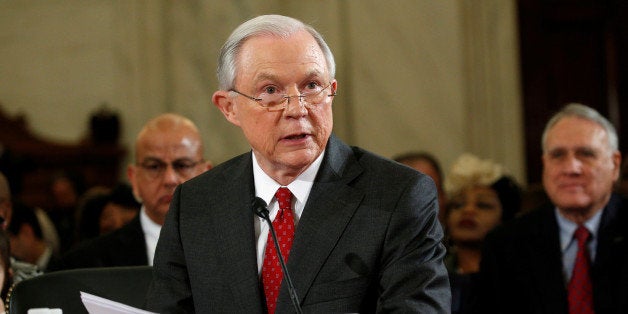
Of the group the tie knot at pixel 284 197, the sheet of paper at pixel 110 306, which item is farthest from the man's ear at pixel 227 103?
the sheet of paper at pixel 110 306

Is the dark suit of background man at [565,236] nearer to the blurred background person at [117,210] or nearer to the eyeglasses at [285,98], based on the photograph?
the eyeglasses at [285,98]

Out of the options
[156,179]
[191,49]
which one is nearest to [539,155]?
[191,49]

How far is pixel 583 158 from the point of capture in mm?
4188

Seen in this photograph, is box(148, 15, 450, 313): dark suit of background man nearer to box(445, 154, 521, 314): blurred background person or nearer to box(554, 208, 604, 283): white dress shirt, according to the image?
box(554, 208, 604, 283): white dress shirt

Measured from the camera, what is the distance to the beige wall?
7.80 m

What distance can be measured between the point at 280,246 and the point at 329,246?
15 centimetres

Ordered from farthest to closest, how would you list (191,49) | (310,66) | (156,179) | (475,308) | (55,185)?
1. (191,49)
2. (55,185)
3. (156,179)
4. (475,308)
5. (310,66)

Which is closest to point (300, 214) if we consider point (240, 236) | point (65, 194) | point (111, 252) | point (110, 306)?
point (240, 236)

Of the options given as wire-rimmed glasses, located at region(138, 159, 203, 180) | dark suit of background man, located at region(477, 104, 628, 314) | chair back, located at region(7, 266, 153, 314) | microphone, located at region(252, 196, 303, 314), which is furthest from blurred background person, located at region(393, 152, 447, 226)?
microphone, located at region(252, 196, 303, 314)

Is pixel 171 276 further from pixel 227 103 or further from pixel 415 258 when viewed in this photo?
pixel 415 258

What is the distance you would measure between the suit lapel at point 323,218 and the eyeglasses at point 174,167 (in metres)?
1.90

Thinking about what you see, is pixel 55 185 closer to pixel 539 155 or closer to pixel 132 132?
pixel 132 132

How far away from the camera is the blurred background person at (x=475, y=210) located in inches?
202

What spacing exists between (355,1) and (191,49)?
1412 millimetres
